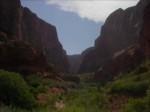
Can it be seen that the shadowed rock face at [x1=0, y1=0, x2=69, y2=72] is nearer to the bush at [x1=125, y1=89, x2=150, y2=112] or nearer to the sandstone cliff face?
the sandstone cliff face

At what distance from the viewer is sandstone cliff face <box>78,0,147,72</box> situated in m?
136

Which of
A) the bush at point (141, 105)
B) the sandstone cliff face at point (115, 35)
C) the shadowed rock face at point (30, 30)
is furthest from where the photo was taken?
the sandstone cliff face at point (115, 35)

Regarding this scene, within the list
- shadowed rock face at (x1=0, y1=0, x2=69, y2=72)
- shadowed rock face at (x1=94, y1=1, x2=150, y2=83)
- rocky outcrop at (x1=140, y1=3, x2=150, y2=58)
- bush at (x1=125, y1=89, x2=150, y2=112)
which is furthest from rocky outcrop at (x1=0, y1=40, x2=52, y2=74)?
bush at (x1=125, y1=89, x2=150, y2=112)

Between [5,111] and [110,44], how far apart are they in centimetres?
13092

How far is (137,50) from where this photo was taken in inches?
3433

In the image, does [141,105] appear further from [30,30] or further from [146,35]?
[30,30]

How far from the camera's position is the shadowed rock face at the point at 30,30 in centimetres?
8956

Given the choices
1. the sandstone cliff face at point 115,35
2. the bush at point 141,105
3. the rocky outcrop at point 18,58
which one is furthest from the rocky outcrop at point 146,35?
the sandstone cliff face at point 115,35

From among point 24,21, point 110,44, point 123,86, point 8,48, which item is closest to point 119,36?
point 110,44

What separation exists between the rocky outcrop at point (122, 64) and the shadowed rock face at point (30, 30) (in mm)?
17318

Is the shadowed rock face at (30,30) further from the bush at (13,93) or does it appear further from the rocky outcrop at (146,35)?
the bush at (13,93)

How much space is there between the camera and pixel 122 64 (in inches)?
3701

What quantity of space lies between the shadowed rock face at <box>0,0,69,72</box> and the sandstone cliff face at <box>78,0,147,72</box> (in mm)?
10675

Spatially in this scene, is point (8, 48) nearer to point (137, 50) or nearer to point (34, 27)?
point (137, 50)
